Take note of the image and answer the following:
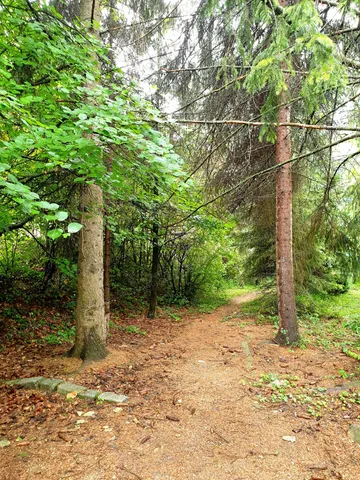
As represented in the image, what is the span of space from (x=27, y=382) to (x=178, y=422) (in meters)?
2.07

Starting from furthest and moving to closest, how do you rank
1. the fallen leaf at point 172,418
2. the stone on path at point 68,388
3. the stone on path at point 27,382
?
the stone on path at point 27,382 < the stone on path at point 68,388 < the fallen leaf at point 172,418

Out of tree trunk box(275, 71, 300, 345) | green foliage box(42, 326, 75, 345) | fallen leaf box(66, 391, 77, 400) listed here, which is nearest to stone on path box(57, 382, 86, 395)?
fallen leaf box(66, 391, 77, 400)

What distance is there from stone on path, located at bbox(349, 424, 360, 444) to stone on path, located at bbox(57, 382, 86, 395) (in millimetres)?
2952

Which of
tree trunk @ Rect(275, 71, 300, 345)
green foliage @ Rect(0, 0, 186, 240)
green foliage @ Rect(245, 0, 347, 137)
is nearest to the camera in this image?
green foliage @ Rect(0, 0, 186, 240)

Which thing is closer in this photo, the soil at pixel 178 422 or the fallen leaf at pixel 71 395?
the soil at pixel 178 422

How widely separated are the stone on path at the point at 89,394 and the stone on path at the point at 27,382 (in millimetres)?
659

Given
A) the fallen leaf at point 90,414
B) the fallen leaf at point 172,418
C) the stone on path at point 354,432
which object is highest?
the fallen leaf at point 90,414

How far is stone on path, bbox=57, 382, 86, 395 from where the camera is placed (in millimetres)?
3562

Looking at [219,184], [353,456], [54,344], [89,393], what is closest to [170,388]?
[89,393]

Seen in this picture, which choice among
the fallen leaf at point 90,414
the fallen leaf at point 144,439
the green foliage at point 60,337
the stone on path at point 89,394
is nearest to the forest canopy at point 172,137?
the green foliage at point 60,337

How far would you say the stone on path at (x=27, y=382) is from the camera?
3719 mm

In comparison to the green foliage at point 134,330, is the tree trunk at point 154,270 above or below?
above

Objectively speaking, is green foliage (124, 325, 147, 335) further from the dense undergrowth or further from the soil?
the dense undergrowth

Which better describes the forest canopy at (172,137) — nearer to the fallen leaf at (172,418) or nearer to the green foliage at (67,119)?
the green foliage at (67,119)
